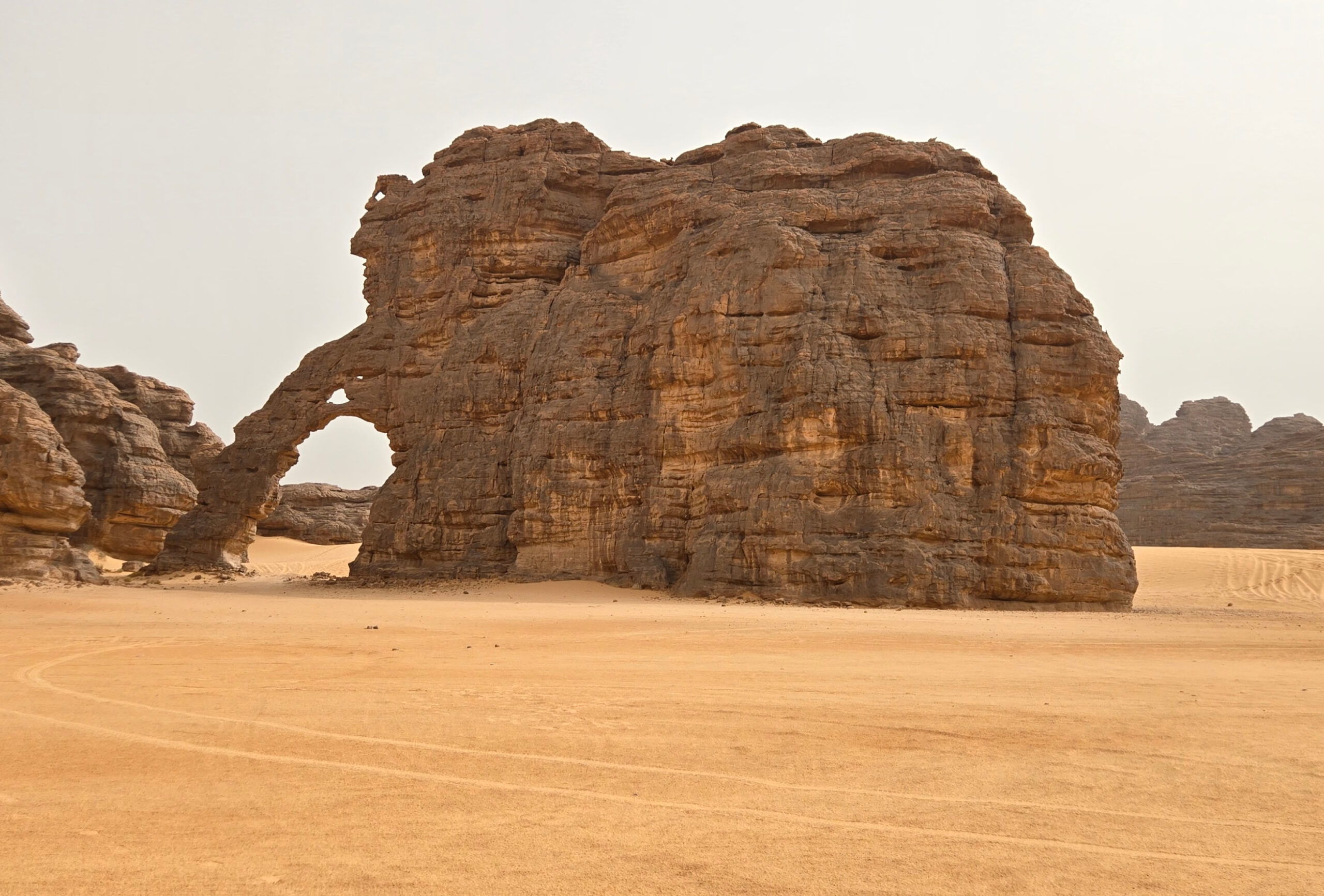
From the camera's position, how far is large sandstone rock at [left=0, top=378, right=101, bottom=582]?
68.9 ft

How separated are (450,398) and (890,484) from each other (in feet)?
40.6

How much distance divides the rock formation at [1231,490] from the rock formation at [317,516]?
4005 centimetres

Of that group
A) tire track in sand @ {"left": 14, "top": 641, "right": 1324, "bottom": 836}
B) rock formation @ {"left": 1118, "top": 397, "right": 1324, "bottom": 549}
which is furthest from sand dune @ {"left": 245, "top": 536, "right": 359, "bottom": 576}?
rock formation @ {"left": 1118, "top": 397, "right": 1324, "bottom": 549}

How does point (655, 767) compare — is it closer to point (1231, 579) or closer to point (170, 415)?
point (1231, 579)

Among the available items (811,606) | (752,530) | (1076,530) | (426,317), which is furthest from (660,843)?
(426,317)

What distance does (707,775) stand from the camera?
15.9 feet

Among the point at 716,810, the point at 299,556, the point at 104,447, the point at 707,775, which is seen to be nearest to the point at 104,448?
the point at 104,447

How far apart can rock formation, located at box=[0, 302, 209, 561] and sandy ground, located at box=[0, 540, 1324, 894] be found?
76.4 feet

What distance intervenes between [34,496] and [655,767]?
21201 millimetres

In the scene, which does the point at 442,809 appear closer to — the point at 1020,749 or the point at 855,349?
the point at 1020,749

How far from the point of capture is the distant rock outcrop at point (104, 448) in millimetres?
30312

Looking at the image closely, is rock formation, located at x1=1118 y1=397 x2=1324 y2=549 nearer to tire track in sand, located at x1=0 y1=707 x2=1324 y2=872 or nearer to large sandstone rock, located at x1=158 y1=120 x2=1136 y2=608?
large sandstone rock, located at x1=158 y1=120 x2=1136 y2=608

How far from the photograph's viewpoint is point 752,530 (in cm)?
1939

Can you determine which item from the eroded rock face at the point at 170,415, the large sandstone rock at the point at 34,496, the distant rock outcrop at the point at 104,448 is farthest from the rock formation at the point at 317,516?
the large sandstone rock at the point at 34,496
